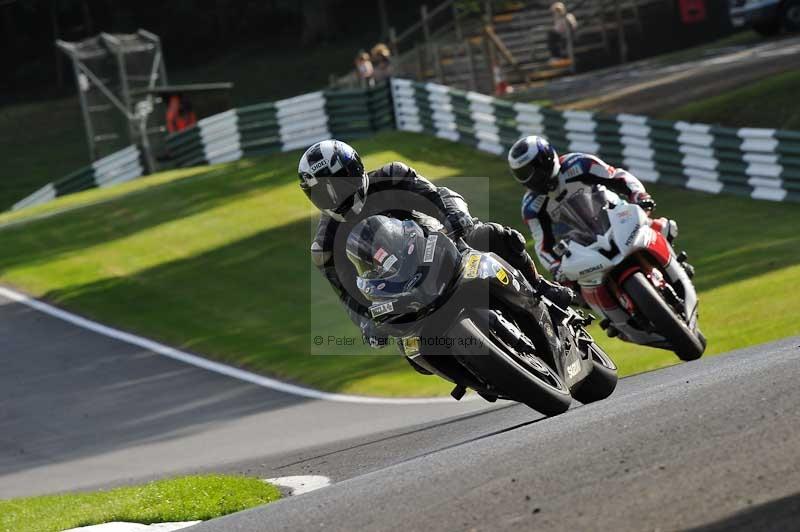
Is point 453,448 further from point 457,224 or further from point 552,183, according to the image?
point 552,183

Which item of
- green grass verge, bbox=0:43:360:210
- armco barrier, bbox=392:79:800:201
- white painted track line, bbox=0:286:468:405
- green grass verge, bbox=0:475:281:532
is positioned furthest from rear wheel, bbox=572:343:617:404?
green grass verge, bbox=0:43:360:210

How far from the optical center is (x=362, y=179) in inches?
355

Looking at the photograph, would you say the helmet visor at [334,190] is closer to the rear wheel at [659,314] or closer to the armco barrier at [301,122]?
the rear wheel at [659,314]

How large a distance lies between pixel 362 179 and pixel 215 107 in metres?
28.0

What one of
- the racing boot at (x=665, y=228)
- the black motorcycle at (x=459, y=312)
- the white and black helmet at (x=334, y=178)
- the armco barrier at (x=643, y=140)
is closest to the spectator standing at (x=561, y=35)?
the armco barrier at (x=643, y=140)

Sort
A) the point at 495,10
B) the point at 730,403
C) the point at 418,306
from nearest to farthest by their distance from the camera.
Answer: the point at 730,403
the point at 418,306
the point at 495,10

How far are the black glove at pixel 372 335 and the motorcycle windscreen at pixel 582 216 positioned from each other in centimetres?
326

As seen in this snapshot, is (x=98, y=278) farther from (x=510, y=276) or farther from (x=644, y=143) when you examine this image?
(x=510, y=276)

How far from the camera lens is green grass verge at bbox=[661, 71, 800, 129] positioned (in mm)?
25250

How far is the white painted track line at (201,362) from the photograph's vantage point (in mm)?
14352

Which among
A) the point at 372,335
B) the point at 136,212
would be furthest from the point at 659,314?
the point at 136,212

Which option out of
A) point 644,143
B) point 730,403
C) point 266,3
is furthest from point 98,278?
point 266,3

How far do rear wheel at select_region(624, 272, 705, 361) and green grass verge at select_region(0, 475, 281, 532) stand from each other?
3.48 meters

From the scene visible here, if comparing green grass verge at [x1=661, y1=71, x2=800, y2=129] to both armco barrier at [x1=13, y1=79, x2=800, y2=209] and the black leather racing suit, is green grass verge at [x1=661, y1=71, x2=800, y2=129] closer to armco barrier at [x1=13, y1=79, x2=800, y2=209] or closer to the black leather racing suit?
armco barrier at [x1=13, y1=79, x2=800, y2=209]
